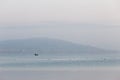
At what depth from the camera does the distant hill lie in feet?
3.23

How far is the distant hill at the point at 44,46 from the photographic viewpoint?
38.8 inches

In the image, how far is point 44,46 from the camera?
100cm

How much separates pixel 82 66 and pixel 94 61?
76 mm

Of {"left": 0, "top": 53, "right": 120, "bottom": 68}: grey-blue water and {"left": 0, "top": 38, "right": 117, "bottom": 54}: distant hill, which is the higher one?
{"left": 0, "top": 38, "right": 117, "bottom": 54}: distant hill

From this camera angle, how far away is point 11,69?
1.00 m

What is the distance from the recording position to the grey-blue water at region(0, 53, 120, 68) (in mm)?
985

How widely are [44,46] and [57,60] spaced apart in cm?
11

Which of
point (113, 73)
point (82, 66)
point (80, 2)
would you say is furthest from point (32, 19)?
point (113, 73)

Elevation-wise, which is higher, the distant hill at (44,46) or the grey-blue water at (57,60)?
the distant hill at (44,46)

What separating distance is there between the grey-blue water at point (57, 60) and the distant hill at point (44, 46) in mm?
25

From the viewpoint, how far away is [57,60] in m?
1.00

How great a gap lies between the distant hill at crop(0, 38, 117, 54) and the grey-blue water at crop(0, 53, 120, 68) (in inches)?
1.0

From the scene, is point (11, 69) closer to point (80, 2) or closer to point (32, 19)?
point (32, 19)

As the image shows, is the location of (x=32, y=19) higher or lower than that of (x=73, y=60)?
higher
